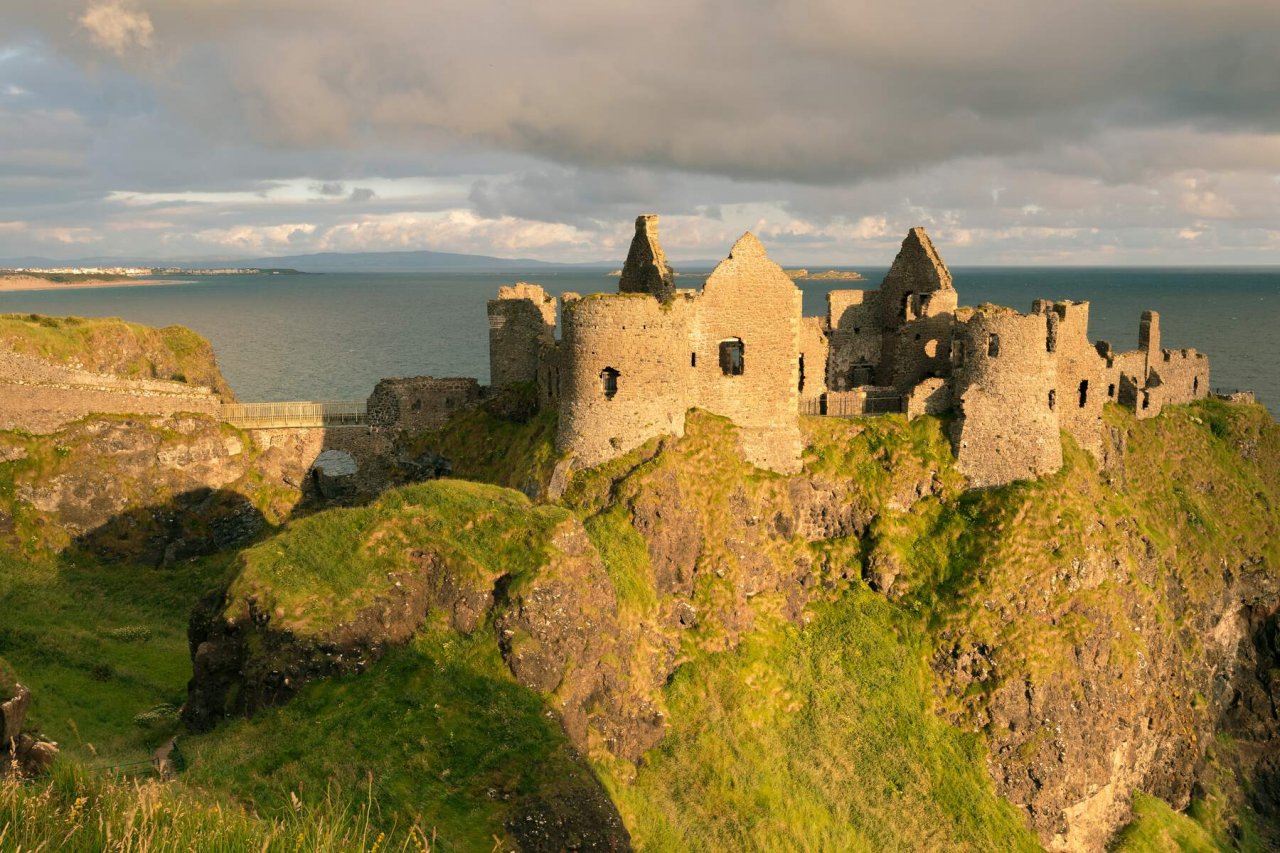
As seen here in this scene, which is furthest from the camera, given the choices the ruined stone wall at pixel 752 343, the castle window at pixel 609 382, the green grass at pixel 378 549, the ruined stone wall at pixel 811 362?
the ruined stone wall at pixel 811 362

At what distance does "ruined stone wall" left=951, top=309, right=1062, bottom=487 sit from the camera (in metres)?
40.3

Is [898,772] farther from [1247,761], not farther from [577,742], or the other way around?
[1247,761]

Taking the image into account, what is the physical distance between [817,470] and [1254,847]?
88.9 ft

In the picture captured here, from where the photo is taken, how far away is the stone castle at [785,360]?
36281 mm

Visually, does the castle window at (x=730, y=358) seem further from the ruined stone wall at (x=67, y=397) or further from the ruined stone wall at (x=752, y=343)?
the ruined stone wall at (x=67, y=397)

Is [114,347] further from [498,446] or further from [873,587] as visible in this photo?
[873,587]

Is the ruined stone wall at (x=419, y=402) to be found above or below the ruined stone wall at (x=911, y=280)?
below

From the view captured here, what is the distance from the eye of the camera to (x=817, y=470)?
39.5 m

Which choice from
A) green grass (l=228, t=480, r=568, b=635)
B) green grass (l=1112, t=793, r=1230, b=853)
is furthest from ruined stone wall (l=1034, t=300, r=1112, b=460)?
green grass (l=228, t=480, r=568, b=635)

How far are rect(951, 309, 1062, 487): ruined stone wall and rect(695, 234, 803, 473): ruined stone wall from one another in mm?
7950

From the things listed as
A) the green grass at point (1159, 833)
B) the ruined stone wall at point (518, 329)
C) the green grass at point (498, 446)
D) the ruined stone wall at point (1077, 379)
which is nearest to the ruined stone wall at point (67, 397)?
the green grass at point (498, 446)

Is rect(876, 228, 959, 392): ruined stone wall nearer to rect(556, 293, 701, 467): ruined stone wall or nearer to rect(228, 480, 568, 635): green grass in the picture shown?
rect(556, 293, 701, 467): ruined stone wall

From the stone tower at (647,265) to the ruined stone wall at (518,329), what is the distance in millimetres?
5285

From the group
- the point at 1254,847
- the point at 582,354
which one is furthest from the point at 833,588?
the point at 1254,847
